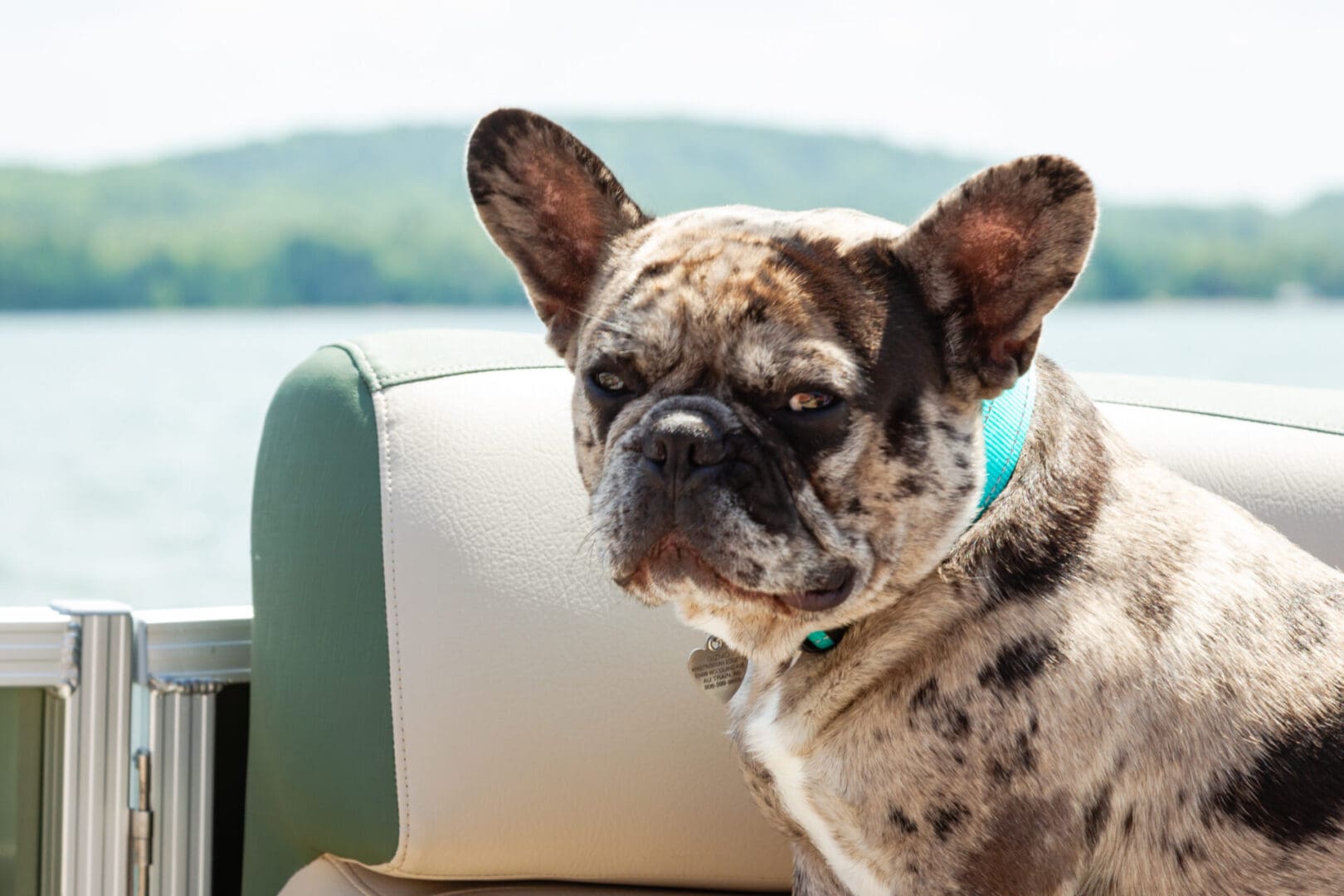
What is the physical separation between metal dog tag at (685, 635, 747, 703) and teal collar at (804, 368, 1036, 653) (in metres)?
0.26

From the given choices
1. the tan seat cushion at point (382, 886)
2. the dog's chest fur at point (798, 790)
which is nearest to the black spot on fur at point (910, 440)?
the dog's chest fur at point (798, 790)

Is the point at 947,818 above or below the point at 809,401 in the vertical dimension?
below

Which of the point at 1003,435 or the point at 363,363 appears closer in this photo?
the point at 1003,435

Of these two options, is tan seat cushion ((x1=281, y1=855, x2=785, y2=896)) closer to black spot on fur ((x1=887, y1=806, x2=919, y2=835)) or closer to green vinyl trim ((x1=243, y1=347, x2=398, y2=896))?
green vinyl trim ((x1=243, y1=347, x2=398, y2=896))

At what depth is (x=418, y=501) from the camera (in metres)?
1.89

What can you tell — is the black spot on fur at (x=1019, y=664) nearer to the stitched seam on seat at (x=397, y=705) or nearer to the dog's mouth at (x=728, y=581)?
the dog's mouth at (x=728, y=581)

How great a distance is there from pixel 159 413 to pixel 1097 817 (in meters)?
4.33

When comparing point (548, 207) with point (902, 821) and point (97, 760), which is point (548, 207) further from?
point (97, 760)

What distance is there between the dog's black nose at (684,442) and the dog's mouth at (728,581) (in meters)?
0.08

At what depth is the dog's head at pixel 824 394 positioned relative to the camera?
55.7 inches

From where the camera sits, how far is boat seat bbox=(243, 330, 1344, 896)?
1857 mm

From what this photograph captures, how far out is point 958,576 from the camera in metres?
1.46

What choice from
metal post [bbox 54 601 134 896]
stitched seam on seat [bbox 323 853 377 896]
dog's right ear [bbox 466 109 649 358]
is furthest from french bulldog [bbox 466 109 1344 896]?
metal post [bbox 54 601 134 896]

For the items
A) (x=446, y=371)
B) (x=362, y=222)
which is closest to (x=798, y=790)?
(x=446, y=371)
